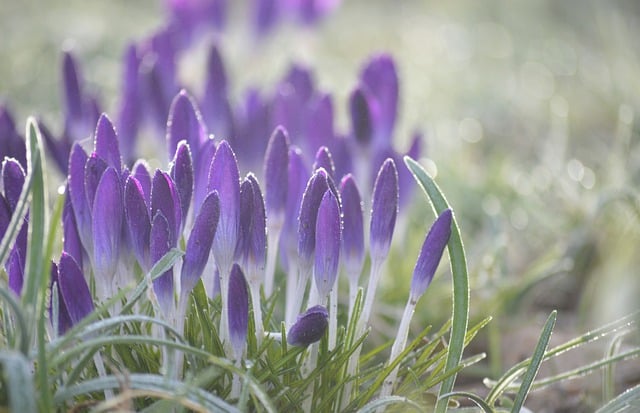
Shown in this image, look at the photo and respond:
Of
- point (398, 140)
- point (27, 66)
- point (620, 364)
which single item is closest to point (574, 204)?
point (620, 364)

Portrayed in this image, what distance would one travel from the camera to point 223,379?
1.21 m

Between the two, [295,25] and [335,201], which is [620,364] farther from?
[295,25]

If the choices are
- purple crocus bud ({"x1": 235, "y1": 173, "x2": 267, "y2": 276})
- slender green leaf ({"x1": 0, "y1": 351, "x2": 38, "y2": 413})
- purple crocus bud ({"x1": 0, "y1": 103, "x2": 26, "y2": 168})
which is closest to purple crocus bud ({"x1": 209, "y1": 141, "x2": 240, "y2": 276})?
purple crocus bud ({"x1": 235, "y1": 173, "x2": 267, "y2": 276})

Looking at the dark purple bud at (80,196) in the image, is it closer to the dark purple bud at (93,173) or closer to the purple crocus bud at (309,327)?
the dark purple bud at (93,173)

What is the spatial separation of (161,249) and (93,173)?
0.17 metres

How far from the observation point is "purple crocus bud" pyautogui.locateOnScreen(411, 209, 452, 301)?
1.19 metres

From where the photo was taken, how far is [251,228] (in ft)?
3.95

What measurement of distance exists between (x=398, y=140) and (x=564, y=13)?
4904 mm

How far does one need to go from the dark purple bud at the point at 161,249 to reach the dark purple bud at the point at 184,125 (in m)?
0.32

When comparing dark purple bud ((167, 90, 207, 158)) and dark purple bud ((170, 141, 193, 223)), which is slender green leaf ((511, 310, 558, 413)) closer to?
dark purple bud ((170, 141, 193, 223))

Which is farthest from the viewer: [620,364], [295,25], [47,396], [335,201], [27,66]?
[27,66]

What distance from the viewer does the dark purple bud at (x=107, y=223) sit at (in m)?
1.14

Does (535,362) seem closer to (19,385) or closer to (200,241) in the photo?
(200,241)

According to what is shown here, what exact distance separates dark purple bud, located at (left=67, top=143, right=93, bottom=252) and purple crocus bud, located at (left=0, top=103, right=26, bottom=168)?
34 cm
